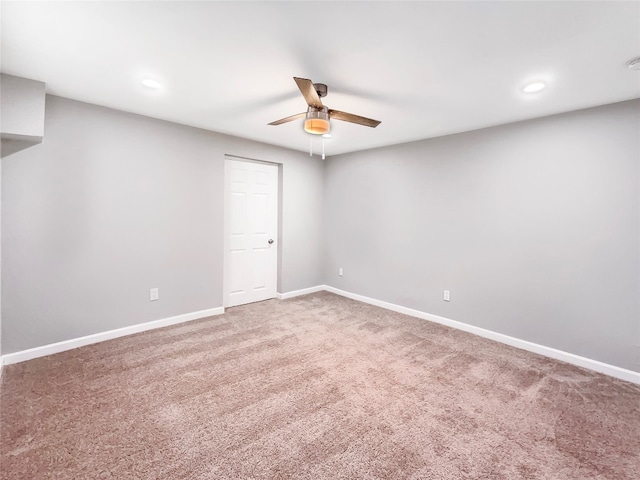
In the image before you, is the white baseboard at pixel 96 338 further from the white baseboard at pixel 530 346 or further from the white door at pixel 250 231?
the white baseboard at pixel 530 346


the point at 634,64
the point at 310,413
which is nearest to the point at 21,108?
the point at 310,413

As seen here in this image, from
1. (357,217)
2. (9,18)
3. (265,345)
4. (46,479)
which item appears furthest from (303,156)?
(46,479)

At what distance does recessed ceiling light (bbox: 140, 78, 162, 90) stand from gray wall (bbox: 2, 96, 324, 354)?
0.92 meters

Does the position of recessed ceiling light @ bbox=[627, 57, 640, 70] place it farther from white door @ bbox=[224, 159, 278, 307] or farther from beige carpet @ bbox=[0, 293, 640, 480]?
white door @ bbox=[224, 159, 278, 307]

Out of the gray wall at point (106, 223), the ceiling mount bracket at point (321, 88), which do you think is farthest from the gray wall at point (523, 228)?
the gray wall at point (106, 223)

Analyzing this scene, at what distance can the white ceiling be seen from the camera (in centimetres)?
153

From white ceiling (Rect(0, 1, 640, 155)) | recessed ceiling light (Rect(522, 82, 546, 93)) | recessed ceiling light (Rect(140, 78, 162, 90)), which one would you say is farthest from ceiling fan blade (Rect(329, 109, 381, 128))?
recessed ceiling light (Rect(140, 78, 162, 90))

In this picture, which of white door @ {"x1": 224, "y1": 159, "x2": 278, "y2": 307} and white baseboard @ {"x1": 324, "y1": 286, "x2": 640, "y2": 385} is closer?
white baseboard @ {"x1": 324, "y1": 286, "x2": 640, "y2": 385}

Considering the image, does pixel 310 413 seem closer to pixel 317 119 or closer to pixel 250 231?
pixel 317 119

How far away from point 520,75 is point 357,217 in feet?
9.45

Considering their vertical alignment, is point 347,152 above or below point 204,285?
above

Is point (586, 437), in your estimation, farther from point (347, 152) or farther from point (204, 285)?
point (347, 152)

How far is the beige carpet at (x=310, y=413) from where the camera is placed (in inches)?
62.8

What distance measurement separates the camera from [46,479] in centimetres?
147
